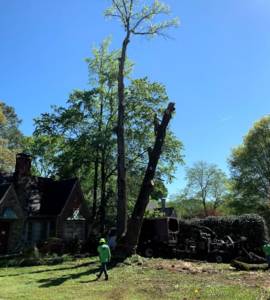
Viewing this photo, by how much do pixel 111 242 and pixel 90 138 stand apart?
1113 cm

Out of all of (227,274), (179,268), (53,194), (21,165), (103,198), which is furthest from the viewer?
(103,198)

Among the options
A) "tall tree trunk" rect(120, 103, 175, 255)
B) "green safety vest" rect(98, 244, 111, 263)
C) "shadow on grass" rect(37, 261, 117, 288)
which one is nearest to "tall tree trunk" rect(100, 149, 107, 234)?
"tall tree trunk" rect(120, 103, 175, 255)

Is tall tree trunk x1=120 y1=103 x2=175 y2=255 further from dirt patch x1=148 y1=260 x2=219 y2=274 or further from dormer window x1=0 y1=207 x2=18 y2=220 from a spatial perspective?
dormer window x1=0 y1=207 x2=18 y2=220

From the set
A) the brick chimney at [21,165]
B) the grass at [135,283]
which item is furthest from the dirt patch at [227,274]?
the brick chimney at [21,165]

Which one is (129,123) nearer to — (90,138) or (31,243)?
(90,138)

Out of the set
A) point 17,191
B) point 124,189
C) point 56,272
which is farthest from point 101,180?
point 56,272

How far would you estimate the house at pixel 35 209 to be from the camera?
2998 centimetres

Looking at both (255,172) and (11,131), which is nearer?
(255,172)

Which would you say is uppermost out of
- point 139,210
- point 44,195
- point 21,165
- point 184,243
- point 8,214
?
point 21,165

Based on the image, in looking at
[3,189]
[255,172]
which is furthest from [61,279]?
[255,172]

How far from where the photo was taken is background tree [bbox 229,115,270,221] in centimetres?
4662

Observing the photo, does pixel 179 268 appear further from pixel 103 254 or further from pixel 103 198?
pixel 103 198

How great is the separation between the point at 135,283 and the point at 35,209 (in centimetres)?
1934

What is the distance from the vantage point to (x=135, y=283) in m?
14.8
